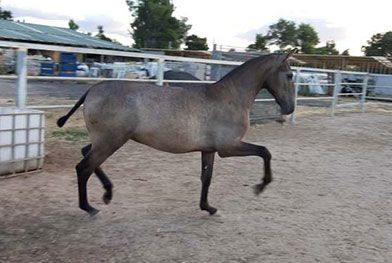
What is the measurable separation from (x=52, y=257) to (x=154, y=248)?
0.70 metres

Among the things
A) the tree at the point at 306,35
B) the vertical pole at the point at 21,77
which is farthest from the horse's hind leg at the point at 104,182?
the tree at the point at 306,35

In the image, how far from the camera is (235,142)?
401cm

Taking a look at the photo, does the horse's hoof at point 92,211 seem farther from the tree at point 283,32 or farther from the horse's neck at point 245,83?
the tree at point 283,32

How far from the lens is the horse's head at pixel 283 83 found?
4.30 meters

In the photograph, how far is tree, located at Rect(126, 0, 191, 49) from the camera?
5212 centimetres

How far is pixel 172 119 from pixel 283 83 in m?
1.14

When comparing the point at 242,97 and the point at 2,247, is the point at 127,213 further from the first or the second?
the point at 242,97

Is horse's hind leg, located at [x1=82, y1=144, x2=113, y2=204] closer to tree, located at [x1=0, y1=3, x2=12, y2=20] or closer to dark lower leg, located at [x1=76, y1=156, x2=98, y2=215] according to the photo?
dark lower leg, located at [x1=76, y1=156, x2=98, y2=215]

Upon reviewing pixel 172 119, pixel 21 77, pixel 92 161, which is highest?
pixel 21 77

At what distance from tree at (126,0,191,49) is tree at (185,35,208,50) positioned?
2.35 m

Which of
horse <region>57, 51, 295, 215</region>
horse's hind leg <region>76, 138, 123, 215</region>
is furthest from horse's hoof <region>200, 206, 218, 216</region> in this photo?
horse's hind leg <region>76, 138, 123, 215</region>

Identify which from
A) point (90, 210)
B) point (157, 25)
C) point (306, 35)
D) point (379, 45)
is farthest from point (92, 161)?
point (306, 35)

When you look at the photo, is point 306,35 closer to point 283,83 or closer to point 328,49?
point 328,49

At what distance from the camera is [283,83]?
171 inches
